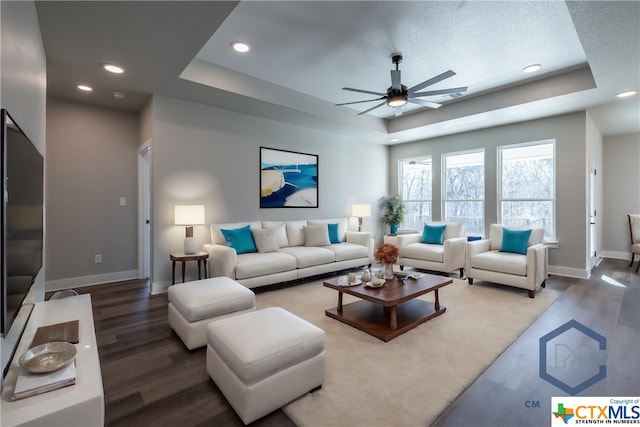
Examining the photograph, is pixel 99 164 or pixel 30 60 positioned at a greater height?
pixel 30 60

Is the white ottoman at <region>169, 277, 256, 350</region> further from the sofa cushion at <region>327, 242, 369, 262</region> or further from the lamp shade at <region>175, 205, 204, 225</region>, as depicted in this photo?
the sofa cushion at <region>327, 242, 369, 262</region>

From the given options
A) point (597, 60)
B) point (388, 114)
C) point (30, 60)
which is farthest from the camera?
point (388, 114)

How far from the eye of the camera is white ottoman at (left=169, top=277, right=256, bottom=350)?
241cm

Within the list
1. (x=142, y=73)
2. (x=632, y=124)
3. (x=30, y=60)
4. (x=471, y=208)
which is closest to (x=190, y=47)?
(x=142, y=73)

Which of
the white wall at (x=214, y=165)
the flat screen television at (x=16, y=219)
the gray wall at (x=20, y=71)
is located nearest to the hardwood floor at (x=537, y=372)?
the flat screen television at (x=16, y=219)

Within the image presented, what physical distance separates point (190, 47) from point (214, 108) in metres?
1.68

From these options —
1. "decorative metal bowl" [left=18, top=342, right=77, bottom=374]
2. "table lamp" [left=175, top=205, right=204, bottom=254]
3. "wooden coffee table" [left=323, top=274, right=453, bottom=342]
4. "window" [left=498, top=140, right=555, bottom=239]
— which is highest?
"window" [left=498, top=140, right=555, bottom=239]

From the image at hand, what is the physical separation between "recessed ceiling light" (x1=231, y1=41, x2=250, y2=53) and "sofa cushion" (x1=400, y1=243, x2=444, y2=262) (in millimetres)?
3918

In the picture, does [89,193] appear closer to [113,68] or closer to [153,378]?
[113,68]

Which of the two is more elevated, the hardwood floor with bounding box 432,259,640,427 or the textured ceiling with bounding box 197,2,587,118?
the textured ceiling with bounding box 197,2,587,118

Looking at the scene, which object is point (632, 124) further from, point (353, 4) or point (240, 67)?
point (240, 67)

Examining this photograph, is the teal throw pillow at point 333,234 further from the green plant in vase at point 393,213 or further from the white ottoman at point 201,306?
the white ottoman at point 201,306

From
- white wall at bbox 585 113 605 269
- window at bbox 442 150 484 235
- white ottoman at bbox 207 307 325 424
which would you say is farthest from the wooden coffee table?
white wall at bbox 585 113 605 269

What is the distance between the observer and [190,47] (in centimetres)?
278
